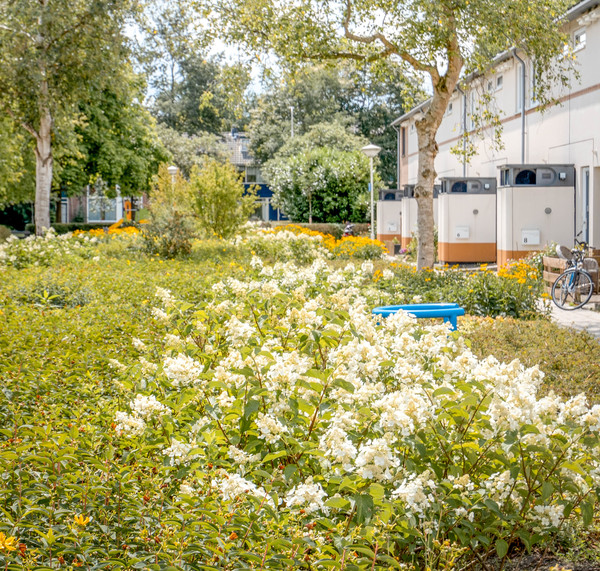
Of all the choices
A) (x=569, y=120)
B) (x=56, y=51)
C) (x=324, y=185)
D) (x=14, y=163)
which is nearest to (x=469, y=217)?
(x=569, y=120)

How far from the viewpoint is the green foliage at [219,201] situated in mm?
22047

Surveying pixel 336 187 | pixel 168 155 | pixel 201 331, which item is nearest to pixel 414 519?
pixel 201 331

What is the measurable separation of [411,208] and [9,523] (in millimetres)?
31437

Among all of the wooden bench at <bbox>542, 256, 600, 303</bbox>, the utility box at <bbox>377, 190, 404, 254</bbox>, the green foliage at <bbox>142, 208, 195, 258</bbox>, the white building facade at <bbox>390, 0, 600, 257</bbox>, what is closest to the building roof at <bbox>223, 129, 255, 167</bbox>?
the utility box at <bbox>377, 190, 404, 254</bbox>

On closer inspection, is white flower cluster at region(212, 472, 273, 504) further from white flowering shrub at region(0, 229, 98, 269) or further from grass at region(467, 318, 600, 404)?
white flowering shrub at region(0, 229, 98, 269)

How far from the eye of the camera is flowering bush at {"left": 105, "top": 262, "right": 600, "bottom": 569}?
9.11 ft

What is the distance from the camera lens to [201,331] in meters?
4.66

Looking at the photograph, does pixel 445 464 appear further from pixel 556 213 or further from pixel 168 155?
pixel 168 155

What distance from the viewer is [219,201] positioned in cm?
2234

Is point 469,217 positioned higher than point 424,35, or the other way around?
point 424,35

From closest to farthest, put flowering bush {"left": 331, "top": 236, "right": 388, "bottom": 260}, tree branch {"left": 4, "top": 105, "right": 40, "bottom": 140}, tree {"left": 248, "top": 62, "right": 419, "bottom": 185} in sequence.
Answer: flowering bush {"left": 331, "top": 236, "right": 388, "bottom": 260}, tree branch {"left": 4, "top": 105, "right": 40, "bottom": 140}, tree {"left": 248, "top": 62, "right": 419, "bottom": 185}

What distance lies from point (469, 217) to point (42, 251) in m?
13.8

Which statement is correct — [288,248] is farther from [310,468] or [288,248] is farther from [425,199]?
[310,468]

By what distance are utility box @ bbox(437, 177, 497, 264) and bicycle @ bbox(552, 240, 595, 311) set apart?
33.8ft
